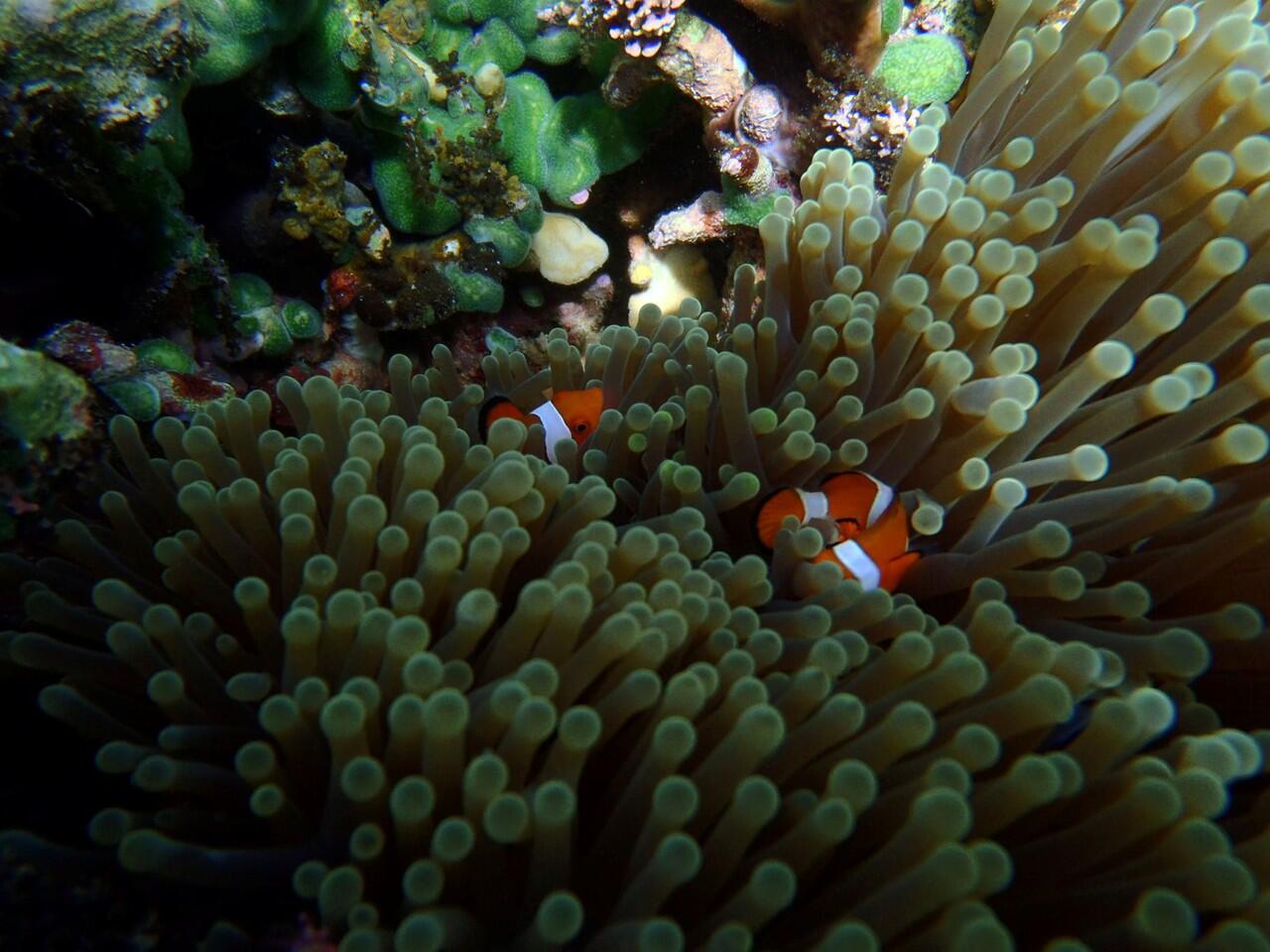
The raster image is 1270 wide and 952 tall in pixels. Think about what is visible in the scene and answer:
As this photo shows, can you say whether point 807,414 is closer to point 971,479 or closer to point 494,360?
point 971,479

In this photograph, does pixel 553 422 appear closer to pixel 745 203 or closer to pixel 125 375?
pixel 125 375

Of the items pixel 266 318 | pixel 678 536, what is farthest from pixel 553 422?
pixel 266 318

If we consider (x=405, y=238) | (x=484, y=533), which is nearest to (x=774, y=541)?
(x=484, y=533)

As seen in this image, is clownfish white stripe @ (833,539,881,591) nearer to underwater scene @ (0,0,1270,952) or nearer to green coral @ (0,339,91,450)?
underwater scene @ (0,0,1270,952)

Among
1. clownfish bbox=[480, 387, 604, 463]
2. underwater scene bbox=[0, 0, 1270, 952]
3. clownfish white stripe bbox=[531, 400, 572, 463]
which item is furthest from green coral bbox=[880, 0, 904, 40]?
clownfish white stripe bbox=[531, 400, 572, 463]

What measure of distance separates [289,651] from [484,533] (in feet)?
1.08

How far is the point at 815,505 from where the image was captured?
159 cm

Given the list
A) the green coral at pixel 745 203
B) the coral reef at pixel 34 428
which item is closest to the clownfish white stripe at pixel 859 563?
the coral reef at pixel 34 428

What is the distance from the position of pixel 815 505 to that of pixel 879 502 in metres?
0.12

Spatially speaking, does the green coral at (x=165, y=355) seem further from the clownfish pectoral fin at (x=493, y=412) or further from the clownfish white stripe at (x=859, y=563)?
the clownfish white stripe at (x=859, y=563)

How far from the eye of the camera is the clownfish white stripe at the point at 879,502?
157 cm

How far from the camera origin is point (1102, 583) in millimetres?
1567

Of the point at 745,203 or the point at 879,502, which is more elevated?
the point at 745,203

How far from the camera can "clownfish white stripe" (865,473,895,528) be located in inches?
61.9
